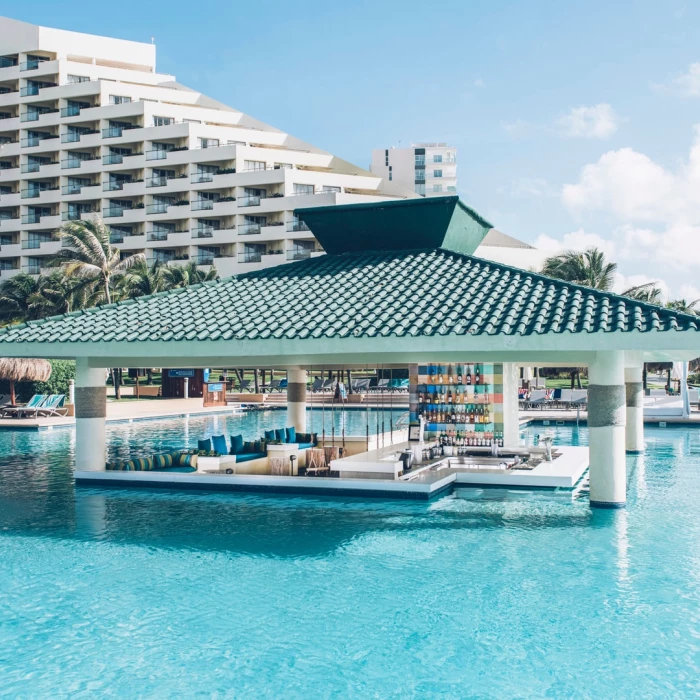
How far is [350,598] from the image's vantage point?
31.9ft

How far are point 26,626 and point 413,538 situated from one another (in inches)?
242

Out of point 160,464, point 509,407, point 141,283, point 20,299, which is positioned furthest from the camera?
point 20,299

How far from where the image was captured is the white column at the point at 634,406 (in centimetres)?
2344

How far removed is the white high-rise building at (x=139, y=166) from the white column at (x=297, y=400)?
42.4 m

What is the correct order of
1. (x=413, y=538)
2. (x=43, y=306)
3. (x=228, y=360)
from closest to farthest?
(x=413, y=538), (x=228, y=360), (x=43, y=306)

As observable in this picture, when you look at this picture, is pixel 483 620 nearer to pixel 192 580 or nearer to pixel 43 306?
pixel 192 580

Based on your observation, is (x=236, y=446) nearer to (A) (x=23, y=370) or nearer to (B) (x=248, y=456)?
(B) (x=248, y=456)

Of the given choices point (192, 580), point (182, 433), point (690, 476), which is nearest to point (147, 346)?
point (192, 580)

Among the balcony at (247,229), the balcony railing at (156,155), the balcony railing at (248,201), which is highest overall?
the balcony railing at (156,155)

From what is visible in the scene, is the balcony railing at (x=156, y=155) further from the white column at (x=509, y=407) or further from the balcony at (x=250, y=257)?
the white column at (x=509, y=407)

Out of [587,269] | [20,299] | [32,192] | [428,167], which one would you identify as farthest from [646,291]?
[428,167]

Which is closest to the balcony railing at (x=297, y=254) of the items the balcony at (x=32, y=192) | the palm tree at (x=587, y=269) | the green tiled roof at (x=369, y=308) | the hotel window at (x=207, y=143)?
the hotel window at (x=207, y=143)

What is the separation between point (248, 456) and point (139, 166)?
184ft

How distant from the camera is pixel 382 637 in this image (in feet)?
27.6
